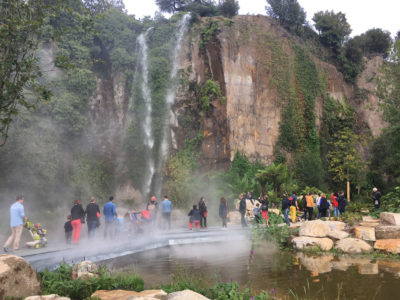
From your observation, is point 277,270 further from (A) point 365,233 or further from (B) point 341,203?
(B) point 341,203

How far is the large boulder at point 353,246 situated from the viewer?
10531 mm

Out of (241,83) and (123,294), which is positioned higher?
(241,83)

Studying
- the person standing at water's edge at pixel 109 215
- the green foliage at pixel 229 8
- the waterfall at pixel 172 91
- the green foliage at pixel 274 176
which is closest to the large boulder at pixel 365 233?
the person standing at water's edge at pixel 109 215

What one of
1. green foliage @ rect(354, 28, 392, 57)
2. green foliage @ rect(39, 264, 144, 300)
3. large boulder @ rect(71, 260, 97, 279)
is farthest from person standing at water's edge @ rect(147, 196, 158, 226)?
green foliage @ rect(354, 28, 392, 57)

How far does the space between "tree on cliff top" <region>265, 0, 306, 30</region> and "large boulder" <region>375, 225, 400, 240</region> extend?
2414 cm

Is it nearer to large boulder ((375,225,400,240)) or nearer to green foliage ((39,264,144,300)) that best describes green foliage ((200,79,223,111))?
large boulder ((375,225,400,240))

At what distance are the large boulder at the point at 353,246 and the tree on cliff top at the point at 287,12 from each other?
81.5 ft

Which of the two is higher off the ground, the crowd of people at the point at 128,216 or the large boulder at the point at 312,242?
the crowd of people at the point at 128,216

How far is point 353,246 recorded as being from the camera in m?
10.7

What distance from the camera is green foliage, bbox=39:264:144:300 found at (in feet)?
19.4

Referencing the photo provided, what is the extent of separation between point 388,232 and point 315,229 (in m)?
2.26

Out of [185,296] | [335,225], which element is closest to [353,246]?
[335,225]

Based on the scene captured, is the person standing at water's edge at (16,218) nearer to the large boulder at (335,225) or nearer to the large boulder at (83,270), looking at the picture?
the large boulder at (83,270)

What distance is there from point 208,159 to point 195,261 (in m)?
16.2
